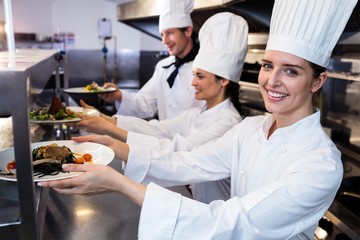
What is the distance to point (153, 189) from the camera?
958 millimetres

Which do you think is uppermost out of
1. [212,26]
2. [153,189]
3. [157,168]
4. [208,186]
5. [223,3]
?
[223,3]

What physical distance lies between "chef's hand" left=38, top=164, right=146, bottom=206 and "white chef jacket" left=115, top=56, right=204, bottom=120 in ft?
4.64

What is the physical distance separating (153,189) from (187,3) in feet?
5.92

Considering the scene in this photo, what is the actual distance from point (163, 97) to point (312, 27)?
1.75 metres

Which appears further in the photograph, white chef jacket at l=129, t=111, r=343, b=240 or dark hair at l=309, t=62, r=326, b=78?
dark hair at l=309, t=62, r=326, b=78

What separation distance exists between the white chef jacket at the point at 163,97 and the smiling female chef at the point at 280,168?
1166 millimetres

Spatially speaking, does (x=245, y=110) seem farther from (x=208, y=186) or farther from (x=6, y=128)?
(x=6, y=128)

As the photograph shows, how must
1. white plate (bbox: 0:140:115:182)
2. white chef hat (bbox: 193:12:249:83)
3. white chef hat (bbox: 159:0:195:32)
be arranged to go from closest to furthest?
white plate (bbox: 0:140:115:182) → white chef hat (bbox: 193:12:249:83) → white chef hat (bbox: 159:0:195:32)

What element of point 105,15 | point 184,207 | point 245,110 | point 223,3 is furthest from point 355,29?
point 105,15

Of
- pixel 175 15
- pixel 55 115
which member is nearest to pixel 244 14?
pixel 175 15

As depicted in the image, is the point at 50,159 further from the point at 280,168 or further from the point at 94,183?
the point at 280,168

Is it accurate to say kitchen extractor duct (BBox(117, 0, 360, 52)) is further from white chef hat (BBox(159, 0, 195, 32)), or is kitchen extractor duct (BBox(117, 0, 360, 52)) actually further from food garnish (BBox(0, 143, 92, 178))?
food garnish (BBox(0, 143, 92, 178))

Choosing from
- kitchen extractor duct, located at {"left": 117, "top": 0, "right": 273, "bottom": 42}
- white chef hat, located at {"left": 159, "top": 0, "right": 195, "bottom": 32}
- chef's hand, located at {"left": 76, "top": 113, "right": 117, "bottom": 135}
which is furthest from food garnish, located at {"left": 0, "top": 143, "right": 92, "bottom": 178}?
white chef hat, located at {"left": 159, "top": 0, "right": 195, "bottom": 32}

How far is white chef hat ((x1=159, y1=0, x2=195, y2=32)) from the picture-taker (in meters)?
2.39
